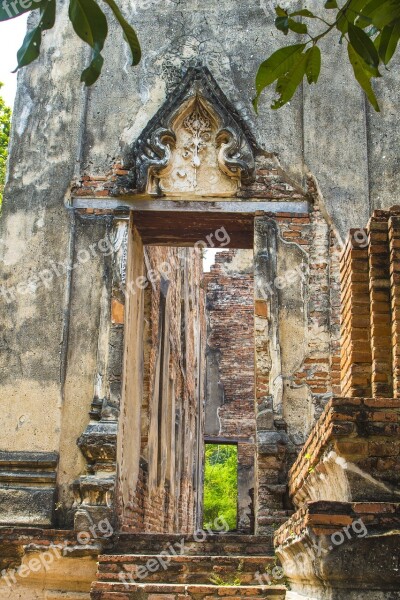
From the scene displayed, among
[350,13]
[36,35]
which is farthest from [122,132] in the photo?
[36,35]

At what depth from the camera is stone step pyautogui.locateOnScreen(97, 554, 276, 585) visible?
595cm

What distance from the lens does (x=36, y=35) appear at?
200 cm

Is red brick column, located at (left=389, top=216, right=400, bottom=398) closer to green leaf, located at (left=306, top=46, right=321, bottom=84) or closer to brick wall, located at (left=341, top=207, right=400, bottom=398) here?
brick wall, located at (left=341, top=207, right=400, bottom=398)

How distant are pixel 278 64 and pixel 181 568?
4.59m

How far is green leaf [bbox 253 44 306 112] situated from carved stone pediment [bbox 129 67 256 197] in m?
5.75

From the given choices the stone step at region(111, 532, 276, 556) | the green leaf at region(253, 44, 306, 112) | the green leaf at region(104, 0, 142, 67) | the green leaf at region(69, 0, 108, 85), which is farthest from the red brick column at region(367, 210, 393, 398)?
the stone step at region(111, 532, 276, 556)

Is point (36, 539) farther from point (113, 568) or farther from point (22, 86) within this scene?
point (22, 86)

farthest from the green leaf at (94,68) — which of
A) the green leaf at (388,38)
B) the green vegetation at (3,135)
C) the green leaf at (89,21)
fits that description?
the green vegetation at (3,135)

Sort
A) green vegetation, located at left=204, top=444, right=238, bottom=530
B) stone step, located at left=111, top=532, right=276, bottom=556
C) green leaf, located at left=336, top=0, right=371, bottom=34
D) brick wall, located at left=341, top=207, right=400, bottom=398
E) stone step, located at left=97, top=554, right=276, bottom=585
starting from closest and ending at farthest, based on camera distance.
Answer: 1. green leaf, located at left=336, top=0, right=371, bottom=34
2. brick wall, located at left=341, top=207, right=400, bottom=398
3. stone step, located at left=97, top=554, right=276, bottom=585
4. stone step, located at left=111, top=532, right=276, bottom=556
5. green vegetation, located at left=204, top=444, right=238, bottom=530

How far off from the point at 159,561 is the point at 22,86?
5.11 metres

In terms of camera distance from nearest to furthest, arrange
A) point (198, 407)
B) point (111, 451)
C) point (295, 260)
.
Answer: point (111, 451)
point (295, 260)
point (198, 407)

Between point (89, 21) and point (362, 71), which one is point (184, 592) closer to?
point (362, 71)

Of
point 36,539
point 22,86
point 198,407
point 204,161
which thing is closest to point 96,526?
point 36,539

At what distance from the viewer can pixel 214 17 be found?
869 centimetres
